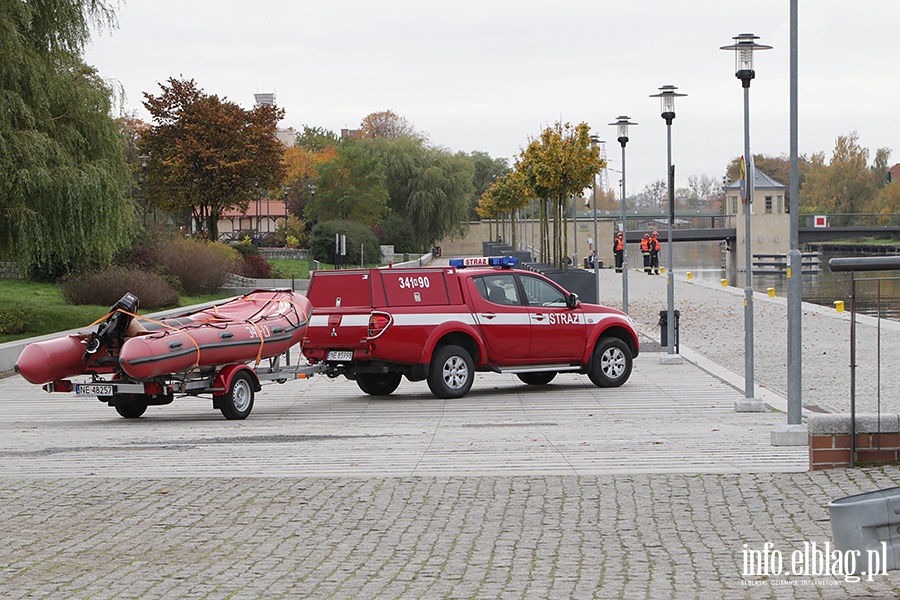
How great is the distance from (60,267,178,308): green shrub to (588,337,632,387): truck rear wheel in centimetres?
2302

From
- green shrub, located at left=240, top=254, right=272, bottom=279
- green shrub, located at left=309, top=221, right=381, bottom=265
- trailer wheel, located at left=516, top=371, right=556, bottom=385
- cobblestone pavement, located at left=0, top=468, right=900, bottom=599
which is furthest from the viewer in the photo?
green shrub, located at left=309, top=221, right=381, bottom=265

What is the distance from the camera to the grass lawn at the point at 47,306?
30.1 metres

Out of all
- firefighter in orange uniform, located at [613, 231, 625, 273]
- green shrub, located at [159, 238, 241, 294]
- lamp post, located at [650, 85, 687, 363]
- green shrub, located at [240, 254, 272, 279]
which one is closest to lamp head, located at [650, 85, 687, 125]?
lamp post, located at [650, 85, 687, 363]

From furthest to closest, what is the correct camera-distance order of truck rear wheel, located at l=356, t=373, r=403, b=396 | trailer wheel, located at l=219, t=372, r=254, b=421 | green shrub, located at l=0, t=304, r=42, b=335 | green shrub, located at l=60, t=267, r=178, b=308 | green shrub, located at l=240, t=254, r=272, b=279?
1. green shrub, located at l=240, t=254, r=272, b=279
2. green shrub, located at l=60, t=267, r=178, b=308
3. green shrub, located at l=0, t=304, r=42, b=335
4. truck rear wheel, located at l=356, t=373, r=403, b=396
5. trailer wheel, located at l=219, t=372, r=254, b=421

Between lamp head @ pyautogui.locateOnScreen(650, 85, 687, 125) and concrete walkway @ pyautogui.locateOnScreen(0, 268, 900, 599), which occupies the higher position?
lamp head @ pyautogui.locateOnScreen(650, 85, 687, 125)

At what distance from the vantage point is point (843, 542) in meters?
5.68

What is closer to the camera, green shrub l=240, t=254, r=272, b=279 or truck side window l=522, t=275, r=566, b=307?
truck side window l=522, t=275, r=566, b=307

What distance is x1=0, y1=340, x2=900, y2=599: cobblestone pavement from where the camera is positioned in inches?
272

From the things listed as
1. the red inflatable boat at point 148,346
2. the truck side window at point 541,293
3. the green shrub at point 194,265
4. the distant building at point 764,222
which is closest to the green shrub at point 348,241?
the green shrub at point 194,265

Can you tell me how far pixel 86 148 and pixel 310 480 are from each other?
21470 millimetres

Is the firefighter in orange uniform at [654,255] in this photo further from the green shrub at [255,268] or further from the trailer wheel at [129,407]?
the trailer wheel at [129,407]

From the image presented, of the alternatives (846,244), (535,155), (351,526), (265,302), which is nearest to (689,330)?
(535,155)

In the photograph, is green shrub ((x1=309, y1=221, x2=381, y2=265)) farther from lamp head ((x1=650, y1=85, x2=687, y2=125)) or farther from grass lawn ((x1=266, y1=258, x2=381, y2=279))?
lamp head ((x1=650, y1=85, x2=687, y2=125))

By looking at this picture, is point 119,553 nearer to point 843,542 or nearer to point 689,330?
point 843,542
